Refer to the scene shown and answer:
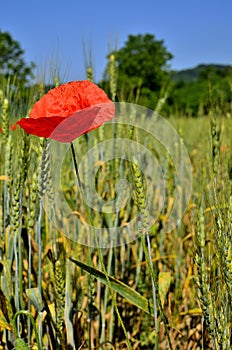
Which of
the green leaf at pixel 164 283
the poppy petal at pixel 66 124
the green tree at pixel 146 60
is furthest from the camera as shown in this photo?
the green tree at pixel 146 60

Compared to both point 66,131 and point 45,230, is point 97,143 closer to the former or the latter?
point 45,230

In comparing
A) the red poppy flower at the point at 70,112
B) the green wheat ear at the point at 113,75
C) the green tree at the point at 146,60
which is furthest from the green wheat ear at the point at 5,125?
the green tree at the point at 146,60

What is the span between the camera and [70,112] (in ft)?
1.99

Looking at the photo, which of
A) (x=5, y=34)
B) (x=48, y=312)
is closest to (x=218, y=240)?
(x=48, y=312)

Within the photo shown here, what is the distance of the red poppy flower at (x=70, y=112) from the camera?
57 centimetres

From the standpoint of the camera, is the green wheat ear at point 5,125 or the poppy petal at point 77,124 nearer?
the poppy petal at point 77,124

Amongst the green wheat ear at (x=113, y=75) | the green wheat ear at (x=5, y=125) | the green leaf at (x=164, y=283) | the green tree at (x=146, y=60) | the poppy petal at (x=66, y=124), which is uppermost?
the green tree at (x=146, y=60)

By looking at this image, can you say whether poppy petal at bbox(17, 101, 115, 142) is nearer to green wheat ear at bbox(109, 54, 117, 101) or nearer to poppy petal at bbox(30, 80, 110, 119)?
poppy petal at bbox(30, 80, 110, 119)

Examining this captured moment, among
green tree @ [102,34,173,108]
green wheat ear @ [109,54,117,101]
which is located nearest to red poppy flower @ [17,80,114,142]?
green wheat ear @ [109,54,117,101]

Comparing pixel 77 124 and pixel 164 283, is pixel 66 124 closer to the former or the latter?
pixel 77 124

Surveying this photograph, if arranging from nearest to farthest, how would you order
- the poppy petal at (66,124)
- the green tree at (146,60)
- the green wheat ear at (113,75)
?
the poppy petal at (66,124), the green wheat ear at (113,75), the green tree at (146,60)

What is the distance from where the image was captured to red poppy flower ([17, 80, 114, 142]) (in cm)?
57

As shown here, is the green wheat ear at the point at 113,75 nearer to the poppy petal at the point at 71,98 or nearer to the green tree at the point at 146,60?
the poppy petal at the point at 71,98

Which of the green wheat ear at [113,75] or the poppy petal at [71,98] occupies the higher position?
the green wheat ear at [113,75]
